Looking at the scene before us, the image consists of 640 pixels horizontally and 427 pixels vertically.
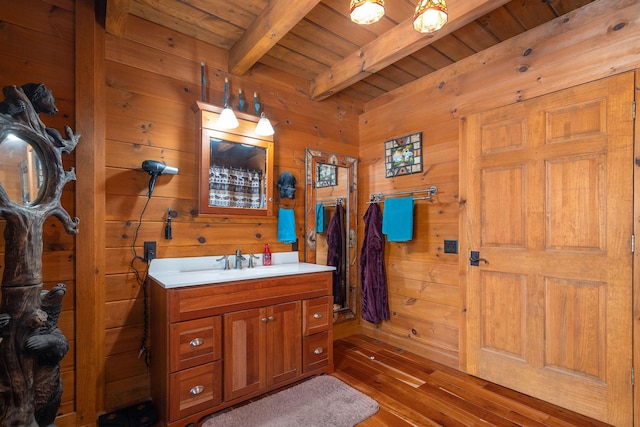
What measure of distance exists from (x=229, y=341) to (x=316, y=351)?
72cm

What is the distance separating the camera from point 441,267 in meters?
2.55

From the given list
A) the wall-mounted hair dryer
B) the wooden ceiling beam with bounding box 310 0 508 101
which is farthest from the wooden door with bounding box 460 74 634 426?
the wall-mounted hair dryer

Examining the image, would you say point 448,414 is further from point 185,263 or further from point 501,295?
point 185,263

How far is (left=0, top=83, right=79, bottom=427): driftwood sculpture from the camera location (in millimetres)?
1276

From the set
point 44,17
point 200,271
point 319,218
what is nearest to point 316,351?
point 200,271

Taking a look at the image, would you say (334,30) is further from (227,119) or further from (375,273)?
(375,273)

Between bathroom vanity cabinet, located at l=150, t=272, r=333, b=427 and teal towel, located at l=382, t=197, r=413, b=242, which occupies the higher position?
teal towel, located at l=382, t=197, r=413, b=242

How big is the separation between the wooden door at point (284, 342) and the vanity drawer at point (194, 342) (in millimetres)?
350

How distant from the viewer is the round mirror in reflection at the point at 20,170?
57.3 inches

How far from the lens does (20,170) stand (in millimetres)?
1486

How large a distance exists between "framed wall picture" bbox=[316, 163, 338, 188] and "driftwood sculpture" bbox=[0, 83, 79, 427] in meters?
1.94

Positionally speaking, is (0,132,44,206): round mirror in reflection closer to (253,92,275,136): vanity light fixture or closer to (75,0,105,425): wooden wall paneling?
(75,0,105,425): wooden wall paneling

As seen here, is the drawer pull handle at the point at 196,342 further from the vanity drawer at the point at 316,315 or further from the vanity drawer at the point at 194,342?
the vanity drawer at the point at 316,315

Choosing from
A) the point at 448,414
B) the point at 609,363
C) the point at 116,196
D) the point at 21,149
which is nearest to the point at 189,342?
the point at 116,196
